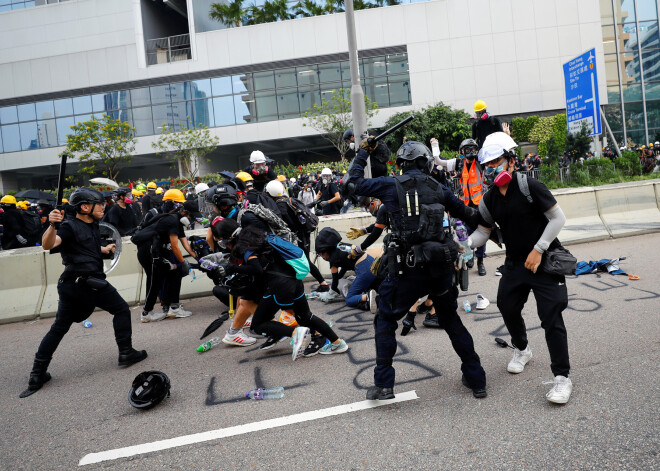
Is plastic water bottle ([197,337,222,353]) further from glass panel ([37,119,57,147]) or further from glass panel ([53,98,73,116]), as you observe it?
glass panel ([37,119,57,147])

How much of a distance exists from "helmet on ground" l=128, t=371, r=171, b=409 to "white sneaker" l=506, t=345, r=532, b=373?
2.90m

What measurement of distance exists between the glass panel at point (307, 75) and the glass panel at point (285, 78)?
39 centimetres

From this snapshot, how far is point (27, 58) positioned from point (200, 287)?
45.2 metres

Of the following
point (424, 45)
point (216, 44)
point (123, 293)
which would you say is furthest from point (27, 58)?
point (123, 293)

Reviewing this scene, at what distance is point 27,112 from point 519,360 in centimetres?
4554

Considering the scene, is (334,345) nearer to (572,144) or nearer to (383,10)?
(572,144)

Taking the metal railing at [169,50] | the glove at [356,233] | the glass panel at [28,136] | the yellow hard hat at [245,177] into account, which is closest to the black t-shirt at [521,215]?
the glove at [356,233]

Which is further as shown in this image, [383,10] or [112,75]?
[112,75]

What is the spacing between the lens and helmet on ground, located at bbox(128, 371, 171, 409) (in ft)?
13.2

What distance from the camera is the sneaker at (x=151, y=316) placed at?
23.5ft

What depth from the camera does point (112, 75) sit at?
128ft

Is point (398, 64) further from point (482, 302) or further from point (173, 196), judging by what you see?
point (482, 302)

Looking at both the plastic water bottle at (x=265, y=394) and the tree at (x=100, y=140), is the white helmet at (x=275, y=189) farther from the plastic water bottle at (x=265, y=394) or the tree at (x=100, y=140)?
the tree at (x=100, y=140)

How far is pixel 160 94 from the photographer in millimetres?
38219
